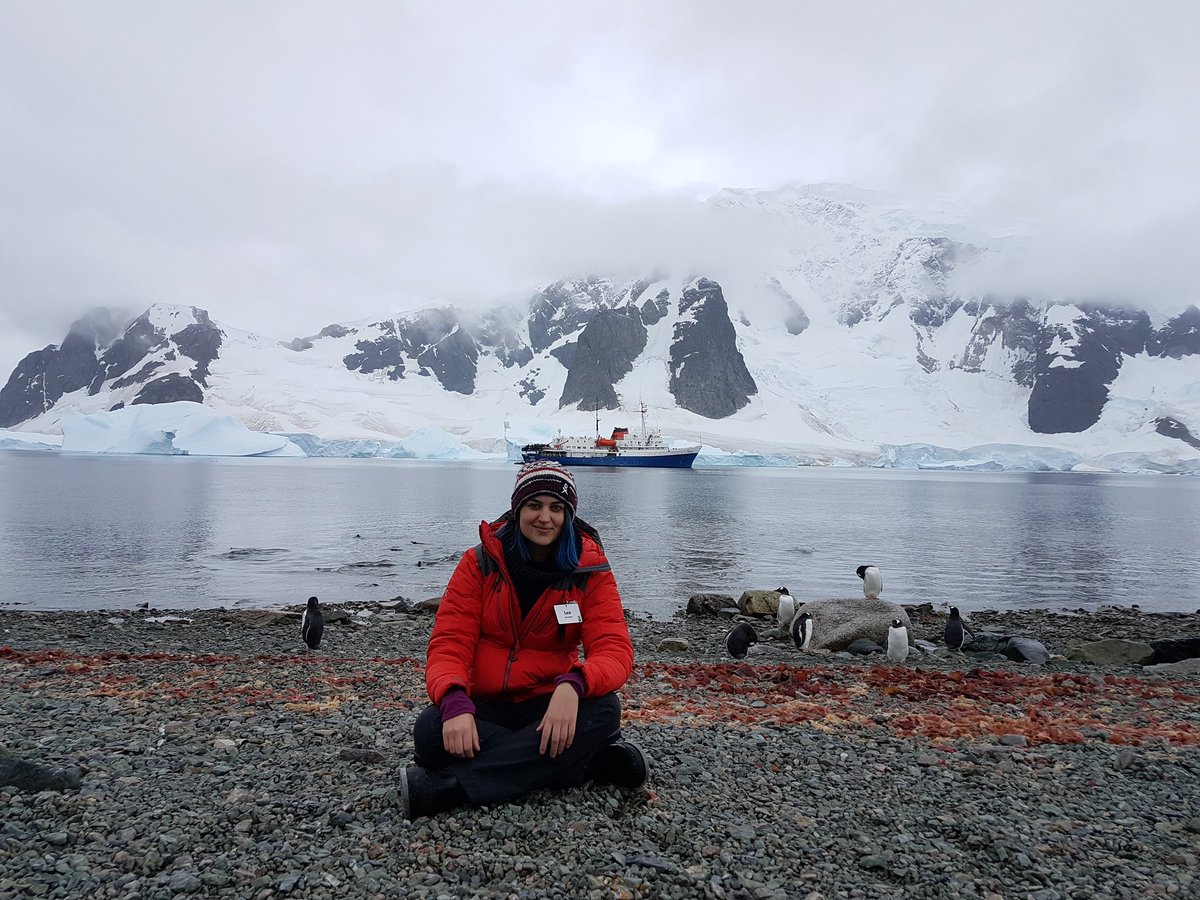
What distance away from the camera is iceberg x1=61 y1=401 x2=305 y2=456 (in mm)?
116438

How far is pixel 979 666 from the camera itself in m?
11.4

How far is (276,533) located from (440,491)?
1212 inches

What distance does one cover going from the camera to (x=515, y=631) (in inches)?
170

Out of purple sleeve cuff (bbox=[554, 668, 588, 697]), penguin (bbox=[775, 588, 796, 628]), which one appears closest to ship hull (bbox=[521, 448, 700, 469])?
penguin (bbox=[775, 588, 796, 628])

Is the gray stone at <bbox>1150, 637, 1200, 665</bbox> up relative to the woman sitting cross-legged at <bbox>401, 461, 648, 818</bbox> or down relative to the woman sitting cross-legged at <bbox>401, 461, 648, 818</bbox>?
down

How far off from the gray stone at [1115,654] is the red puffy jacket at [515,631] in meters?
10.6

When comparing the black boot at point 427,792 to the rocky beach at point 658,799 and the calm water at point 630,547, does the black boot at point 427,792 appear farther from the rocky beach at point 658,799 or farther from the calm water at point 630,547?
the calm water at point 630,547

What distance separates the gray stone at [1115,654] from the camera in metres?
11.6

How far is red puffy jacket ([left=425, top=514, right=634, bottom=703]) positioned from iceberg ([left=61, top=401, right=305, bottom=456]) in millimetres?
123463

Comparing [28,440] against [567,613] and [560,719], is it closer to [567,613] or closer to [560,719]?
[567,613]

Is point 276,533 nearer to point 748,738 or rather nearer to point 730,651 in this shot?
point 730,651

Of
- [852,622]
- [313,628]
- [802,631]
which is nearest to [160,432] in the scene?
[313,628]

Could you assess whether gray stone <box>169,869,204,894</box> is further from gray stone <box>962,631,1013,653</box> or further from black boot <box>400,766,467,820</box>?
gray stone <box>962,631,1013,653</box>

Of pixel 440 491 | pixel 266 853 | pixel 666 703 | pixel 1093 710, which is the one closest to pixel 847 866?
pixel 266 853
